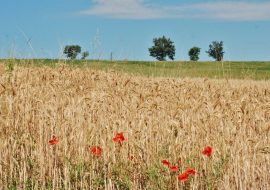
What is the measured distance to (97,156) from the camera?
527 centimetres

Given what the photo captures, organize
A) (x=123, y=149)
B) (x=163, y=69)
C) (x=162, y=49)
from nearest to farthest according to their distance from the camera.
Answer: (x=123, y=149) → (x=163, y=69) → (x=162, y=49)

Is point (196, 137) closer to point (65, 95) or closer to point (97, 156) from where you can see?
point (97, 156)

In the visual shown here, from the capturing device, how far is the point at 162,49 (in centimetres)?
11544

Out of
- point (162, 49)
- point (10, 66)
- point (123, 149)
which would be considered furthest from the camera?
point (162, 49)

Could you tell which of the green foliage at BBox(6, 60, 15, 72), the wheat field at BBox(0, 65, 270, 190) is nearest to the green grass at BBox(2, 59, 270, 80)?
the green foliage at BBox(6, 60, 15, 72)

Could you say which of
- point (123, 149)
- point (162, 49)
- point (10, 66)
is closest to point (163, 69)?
point (10, 66)

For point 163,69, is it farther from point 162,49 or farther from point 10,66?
point 162,49

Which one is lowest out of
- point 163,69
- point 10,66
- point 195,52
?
point 163,69

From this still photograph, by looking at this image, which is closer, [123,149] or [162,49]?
[123,149]

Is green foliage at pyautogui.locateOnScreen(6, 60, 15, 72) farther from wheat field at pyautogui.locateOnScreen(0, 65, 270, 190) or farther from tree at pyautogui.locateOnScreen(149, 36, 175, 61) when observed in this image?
tree at pyautogui.locateOnScreen(149, 36, 175, 61)

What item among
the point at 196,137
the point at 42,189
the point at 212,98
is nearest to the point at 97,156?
the point at 42,189

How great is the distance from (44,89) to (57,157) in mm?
3588

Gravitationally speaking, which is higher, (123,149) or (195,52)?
(195,52)

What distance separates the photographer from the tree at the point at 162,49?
374ft
